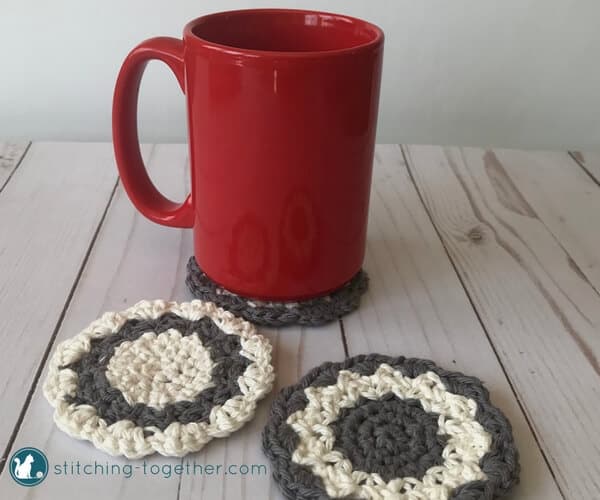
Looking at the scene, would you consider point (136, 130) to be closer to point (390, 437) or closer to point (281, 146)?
point (281, 146)

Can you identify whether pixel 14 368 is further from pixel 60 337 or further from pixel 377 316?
pixel 377 316

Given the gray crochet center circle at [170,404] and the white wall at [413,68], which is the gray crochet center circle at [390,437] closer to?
the gray crochet center circle at [170,404]

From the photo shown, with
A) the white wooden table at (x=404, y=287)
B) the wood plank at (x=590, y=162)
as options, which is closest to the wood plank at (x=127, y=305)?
the white wooden table at (x=404, y=287)

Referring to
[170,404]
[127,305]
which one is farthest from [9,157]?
[170,404]

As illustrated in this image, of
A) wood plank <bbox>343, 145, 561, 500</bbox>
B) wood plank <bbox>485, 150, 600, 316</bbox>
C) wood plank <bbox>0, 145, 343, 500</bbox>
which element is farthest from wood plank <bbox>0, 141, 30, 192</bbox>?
wood plank <bbox>485, 150, 600, 316</bbox>

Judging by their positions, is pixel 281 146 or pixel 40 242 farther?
pixel 40 242
